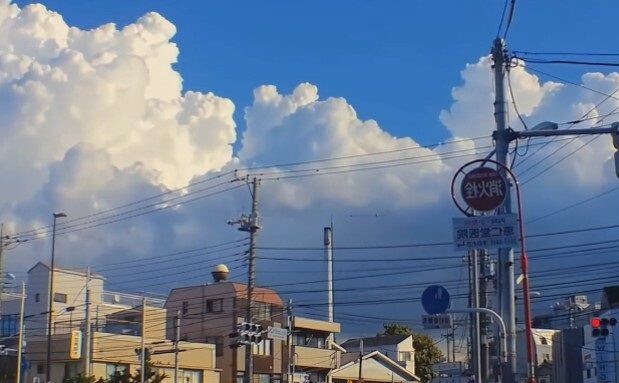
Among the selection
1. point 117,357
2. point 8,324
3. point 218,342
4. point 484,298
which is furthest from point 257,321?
point 484,298

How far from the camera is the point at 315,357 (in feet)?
236

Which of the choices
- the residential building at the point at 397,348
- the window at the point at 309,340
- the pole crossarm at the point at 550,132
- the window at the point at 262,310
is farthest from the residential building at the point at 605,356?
the pole crossarm at the point at 550,132

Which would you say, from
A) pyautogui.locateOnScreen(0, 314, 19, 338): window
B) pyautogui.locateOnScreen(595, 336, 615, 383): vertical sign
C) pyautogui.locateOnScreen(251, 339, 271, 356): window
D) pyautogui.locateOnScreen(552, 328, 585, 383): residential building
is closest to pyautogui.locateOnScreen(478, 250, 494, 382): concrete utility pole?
pyautogui.locateOnScreen(595, 336, 615, 383): vertical sign

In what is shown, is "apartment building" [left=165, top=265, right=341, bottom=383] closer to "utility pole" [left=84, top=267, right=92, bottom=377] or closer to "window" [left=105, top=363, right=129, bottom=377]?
"window" [left=105, top=363, right=129, bottom=377]

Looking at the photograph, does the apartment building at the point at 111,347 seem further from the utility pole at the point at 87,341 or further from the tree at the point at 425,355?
the tree at the point at 425,355

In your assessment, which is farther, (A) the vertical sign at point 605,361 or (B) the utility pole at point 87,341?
(A) the vertical sign at point 605,361

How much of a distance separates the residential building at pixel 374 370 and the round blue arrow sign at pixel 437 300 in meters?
56.6

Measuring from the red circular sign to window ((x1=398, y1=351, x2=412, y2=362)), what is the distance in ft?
236

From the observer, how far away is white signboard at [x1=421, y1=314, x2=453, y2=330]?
21.0 metres

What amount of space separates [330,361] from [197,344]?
13905mm

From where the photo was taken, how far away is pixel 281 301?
74.4 meters

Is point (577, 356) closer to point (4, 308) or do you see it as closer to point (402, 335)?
point (402, 335)

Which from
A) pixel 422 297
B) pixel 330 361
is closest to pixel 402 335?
pixel 330 361

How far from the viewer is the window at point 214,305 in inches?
2772
